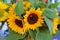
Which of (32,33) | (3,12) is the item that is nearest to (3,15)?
(3,12)

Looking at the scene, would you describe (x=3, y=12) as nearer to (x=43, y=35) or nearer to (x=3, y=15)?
(x=3, y=15)

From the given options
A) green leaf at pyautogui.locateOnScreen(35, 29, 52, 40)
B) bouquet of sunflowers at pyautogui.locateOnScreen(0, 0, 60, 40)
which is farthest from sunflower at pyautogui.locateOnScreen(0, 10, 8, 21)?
green leaf at pyautogui.locateOnScreen(35, 29, 52, 40)

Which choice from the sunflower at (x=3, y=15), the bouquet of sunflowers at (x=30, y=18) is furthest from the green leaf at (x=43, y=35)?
the sunflower at (x=3, y=15)

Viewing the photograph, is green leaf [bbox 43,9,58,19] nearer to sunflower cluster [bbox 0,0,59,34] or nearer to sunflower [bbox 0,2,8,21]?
sunflower cluster [bbox 0,0,59,34]

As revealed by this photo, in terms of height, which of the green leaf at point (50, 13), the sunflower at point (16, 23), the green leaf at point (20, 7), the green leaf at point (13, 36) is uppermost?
the green leaf at point (20, 7)

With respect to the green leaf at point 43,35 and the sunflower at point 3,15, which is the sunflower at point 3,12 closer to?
the sunflower at point 3,15

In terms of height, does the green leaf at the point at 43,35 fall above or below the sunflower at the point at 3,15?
below

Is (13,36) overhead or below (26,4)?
below

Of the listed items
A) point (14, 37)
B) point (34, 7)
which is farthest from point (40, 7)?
point (14, 37)
